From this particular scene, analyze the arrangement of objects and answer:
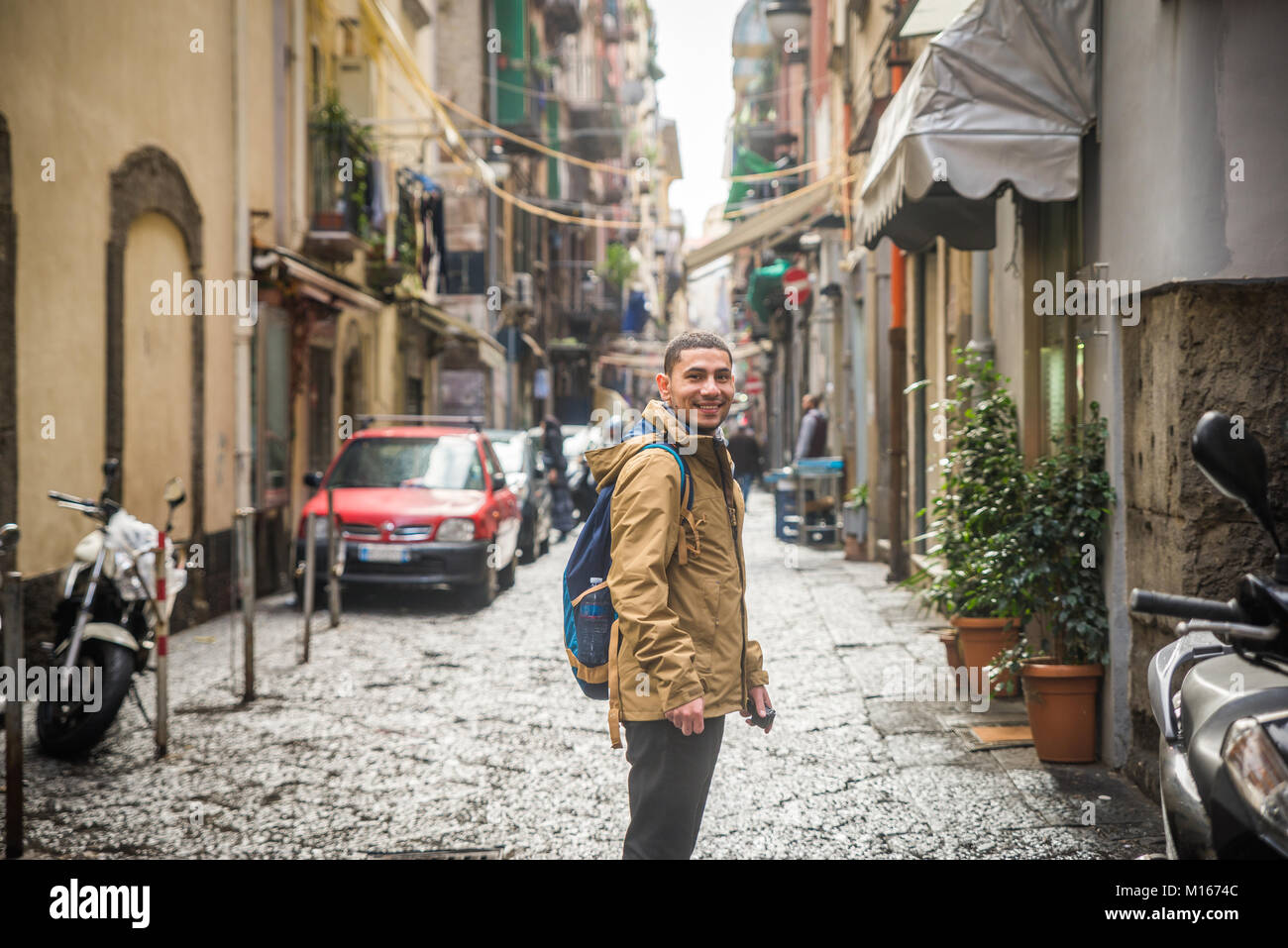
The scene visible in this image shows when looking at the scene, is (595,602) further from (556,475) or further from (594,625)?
(556,475)

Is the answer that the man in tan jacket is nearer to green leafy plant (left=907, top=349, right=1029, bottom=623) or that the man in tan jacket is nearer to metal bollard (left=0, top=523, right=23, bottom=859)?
metal bollard (left=0, top=523, right=23, bottom=859)

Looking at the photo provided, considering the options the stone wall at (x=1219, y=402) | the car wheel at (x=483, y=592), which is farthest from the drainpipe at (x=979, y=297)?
the car wheel at (x=483, y=592)

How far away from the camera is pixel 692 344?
3.35m

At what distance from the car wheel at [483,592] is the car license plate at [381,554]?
0.71 m

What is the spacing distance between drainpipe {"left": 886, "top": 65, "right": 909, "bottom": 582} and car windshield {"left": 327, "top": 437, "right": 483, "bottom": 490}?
13.9ft

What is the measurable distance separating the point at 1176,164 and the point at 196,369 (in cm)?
921

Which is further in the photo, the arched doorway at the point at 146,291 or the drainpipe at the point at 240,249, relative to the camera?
the drainpipe at the point at 240,249

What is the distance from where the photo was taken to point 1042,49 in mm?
5910

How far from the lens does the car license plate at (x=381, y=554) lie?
37.2 ft

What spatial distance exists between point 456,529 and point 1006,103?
6962mm

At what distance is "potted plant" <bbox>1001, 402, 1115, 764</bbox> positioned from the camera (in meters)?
5.81

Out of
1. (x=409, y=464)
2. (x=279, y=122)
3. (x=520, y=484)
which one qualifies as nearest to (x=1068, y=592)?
(x=409, y=464)

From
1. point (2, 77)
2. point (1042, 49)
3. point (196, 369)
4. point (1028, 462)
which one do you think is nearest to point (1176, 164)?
point (1042, 49)

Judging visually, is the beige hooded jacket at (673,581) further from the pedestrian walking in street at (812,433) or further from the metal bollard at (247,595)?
the pedestrian walking in street at (812,433)
